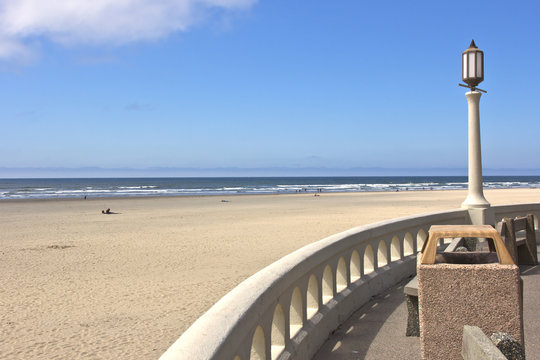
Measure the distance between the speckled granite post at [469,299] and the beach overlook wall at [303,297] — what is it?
94 centimetres

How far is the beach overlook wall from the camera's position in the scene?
2293 millimetres

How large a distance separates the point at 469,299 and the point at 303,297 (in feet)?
4.26

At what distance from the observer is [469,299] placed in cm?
331

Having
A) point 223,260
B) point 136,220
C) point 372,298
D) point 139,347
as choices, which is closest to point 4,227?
point 136,220

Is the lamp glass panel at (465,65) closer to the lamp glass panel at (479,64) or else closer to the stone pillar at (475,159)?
the lamp glass panel at (479,64)

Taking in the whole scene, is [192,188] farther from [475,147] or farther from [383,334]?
[383,334]

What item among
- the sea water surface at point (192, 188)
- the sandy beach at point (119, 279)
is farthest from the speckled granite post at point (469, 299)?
the sea water surface at point (192, 188)

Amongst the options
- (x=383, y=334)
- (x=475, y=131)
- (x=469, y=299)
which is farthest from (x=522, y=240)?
(x=469, y=299)

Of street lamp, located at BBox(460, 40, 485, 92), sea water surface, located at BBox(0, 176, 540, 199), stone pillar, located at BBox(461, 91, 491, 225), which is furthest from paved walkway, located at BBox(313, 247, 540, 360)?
sea water surface, located at BBox(0, 176, 540, 199)

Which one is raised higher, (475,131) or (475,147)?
(475,131)

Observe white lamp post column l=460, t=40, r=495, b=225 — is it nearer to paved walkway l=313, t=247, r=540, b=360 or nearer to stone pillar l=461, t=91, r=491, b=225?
stone pillar l=461, t=91, r=491, b=225

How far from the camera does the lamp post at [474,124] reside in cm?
906

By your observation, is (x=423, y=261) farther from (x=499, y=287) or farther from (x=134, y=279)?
(x=134, y=279)

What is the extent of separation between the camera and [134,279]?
1029 cm
